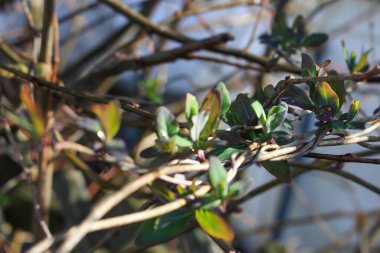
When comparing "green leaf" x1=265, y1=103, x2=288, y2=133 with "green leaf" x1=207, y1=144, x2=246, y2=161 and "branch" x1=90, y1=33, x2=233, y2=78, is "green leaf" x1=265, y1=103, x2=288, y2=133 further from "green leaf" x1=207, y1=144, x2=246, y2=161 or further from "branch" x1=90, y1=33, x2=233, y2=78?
"branch" x1=90, y1=33, x2=233, y2=78

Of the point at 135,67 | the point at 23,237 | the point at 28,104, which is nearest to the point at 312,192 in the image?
the point at 23,237

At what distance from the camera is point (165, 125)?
0.42 meters

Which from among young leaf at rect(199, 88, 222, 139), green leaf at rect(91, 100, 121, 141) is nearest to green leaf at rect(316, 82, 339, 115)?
young leaf at rect(199, 88, 222, 139)

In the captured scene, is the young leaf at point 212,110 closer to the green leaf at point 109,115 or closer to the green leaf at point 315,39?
the green leaf at point 109,115

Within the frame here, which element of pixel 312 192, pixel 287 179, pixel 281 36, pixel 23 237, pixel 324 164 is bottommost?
pixel 312 192

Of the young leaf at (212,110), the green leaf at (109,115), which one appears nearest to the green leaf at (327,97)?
the young leaf at (212,110)

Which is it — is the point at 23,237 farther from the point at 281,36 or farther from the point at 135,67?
the point at 281,36

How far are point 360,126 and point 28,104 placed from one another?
Result: 1.05 ft

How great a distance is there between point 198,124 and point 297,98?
131 mm

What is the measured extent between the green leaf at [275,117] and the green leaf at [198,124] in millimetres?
72

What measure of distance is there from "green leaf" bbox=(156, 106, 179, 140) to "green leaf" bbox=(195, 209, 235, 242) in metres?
0.06

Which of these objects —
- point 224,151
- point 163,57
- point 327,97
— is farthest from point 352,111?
point 163,57

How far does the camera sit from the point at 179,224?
0.40m

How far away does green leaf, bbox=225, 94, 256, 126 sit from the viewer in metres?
0.49
